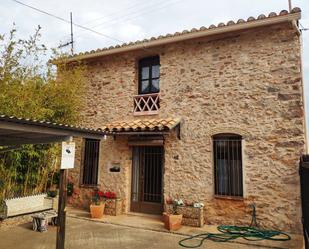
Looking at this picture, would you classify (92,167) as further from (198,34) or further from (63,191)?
(198,34)

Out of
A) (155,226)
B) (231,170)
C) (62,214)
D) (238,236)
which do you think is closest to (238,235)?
(238,236)

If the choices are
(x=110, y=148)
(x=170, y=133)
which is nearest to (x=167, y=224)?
(x=170, y=133)

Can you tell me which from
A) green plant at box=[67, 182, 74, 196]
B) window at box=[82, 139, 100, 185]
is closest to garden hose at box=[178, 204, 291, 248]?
window at box=[82, 139, 100, 185]

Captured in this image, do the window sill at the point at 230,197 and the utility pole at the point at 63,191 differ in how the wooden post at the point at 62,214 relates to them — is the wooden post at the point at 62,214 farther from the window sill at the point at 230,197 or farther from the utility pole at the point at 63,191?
the window sill at the point at 230,197

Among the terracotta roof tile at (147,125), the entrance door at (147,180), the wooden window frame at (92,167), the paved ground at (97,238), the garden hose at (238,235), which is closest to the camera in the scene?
the paved ground at (97,238)

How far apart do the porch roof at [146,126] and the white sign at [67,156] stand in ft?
9.99

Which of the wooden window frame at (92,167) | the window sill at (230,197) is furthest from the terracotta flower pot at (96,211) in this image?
the window sill at (230,197)

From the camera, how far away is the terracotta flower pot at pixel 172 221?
20.4 ft

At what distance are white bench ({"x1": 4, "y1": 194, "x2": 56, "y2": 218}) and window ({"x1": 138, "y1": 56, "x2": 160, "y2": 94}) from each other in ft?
14.3

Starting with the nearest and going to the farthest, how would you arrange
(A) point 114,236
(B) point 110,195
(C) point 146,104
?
(A) point 114,236, (B) point 110,195, (C) point 146,104

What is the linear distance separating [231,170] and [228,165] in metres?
0.15

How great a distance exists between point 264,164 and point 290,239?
1.71 m

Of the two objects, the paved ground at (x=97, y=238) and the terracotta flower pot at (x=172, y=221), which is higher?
the terracotta flower pot at (x=172, y=221)

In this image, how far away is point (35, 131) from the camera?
3375mm
